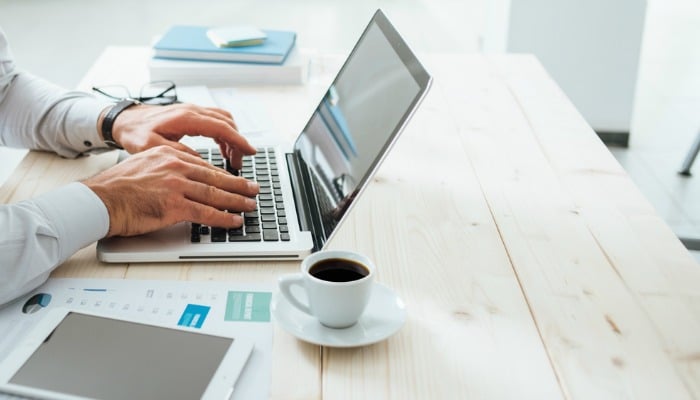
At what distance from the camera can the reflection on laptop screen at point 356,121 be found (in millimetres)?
972

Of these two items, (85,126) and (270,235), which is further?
(85,126)

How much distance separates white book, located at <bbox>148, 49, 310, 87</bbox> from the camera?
5.41 ft

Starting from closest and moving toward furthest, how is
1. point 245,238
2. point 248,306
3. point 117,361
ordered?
point 117,361 → point 248,306 → point 245,238

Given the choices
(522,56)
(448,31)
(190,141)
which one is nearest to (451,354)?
(190,141)

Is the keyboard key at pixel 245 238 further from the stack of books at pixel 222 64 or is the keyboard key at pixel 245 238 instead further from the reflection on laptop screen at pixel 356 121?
the stack of books at pixel 222 64

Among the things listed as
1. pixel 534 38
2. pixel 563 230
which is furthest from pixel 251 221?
pixel 534 38

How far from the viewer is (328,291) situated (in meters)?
0.80

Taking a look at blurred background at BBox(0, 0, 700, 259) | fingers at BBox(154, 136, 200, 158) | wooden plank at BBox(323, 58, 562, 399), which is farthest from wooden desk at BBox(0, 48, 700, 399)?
blurred background at BBox(0, 0, 700, 259)

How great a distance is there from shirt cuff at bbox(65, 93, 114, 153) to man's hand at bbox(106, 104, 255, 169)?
38 mm

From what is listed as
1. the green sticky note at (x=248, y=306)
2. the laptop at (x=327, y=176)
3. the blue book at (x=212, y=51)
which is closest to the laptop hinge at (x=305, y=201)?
the laptop at (x=327, y=176)

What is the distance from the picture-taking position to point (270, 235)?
1.02 metres

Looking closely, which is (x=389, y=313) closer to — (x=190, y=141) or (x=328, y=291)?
(x=328, y=291)

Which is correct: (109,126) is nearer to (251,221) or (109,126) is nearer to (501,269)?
(251,221)

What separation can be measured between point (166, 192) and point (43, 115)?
467mm
